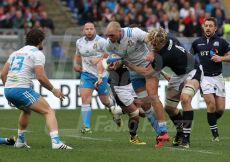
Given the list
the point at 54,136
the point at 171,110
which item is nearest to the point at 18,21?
the point at 171,110

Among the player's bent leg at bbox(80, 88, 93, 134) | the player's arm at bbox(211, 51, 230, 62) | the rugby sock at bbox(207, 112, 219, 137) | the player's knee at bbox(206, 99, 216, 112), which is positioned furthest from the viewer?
the player's bent leg at bbox(80, 88, 93, 134)

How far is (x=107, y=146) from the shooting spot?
14.8 meters

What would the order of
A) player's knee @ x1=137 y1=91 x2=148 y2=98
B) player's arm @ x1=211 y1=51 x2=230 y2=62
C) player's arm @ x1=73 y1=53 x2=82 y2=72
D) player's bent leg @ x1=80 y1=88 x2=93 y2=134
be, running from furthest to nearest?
player's arm @ x1=73 y1=53 x2=82 y2=72 < player's bent leg @ x1=80 y1=88 x2=93 y2=134 < player's arm @ x1=211 y1=51 x2=230 y2=62 < player's knee @ x1=137 y1=91 x2=148 y2=98

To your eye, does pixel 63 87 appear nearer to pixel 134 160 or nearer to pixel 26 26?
pixel 26 26

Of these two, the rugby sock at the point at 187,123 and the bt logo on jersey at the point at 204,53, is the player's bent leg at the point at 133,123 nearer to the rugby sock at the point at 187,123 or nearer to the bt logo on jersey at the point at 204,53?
the rugby sock at the point at 187,123

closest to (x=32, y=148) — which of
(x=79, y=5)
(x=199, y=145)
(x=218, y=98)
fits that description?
(x=199, y=145)

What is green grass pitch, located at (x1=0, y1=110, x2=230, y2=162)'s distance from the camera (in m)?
12.8

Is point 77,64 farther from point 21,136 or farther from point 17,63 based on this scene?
point 17,63

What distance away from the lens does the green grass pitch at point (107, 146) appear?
12812 millimetres

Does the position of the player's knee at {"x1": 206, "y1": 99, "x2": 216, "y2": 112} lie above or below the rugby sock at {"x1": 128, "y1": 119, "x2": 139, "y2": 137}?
above

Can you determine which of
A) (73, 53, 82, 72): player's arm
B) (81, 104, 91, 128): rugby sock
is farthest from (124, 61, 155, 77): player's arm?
(73, 53, 82, 72): player's arm

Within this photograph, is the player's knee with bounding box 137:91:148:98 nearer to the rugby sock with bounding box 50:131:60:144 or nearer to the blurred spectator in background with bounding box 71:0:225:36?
the rugby sock with bounding box 50:131:60:144

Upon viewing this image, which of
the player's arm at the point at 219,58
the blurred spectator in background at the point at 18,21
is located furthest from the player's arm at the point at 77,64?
the blurred spectator in background at the point at 18,21

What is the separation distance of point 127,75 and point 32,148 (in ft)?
8.95
